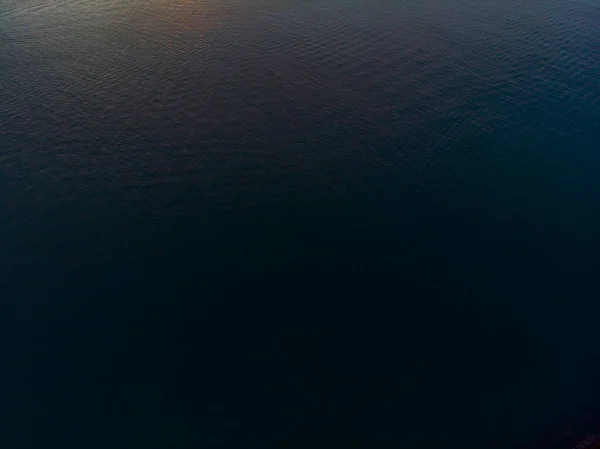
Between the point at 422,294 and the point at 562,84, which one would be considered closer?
the point at 422,294

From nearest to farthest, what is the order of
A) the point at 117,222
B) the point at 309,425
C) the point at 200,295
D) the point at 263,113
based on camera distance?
the point at 309,425
the point at 200,295
the point at 117,222
the point at 263,113

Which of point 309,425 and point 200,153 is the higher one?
point 200,153

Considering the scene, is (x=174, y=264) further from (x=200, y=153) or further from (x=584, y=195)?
(x=584, y=195)

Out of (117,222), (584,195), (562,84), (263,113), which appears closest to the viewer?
(117,222)

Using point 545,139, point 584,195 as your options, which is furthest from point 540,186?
point 545,139

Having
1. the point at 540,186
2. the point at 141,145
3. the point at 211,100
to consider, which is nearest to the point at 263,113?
the point at 211,100

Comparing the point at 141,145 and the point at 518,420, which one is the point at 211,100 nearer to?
the point at 141,145
